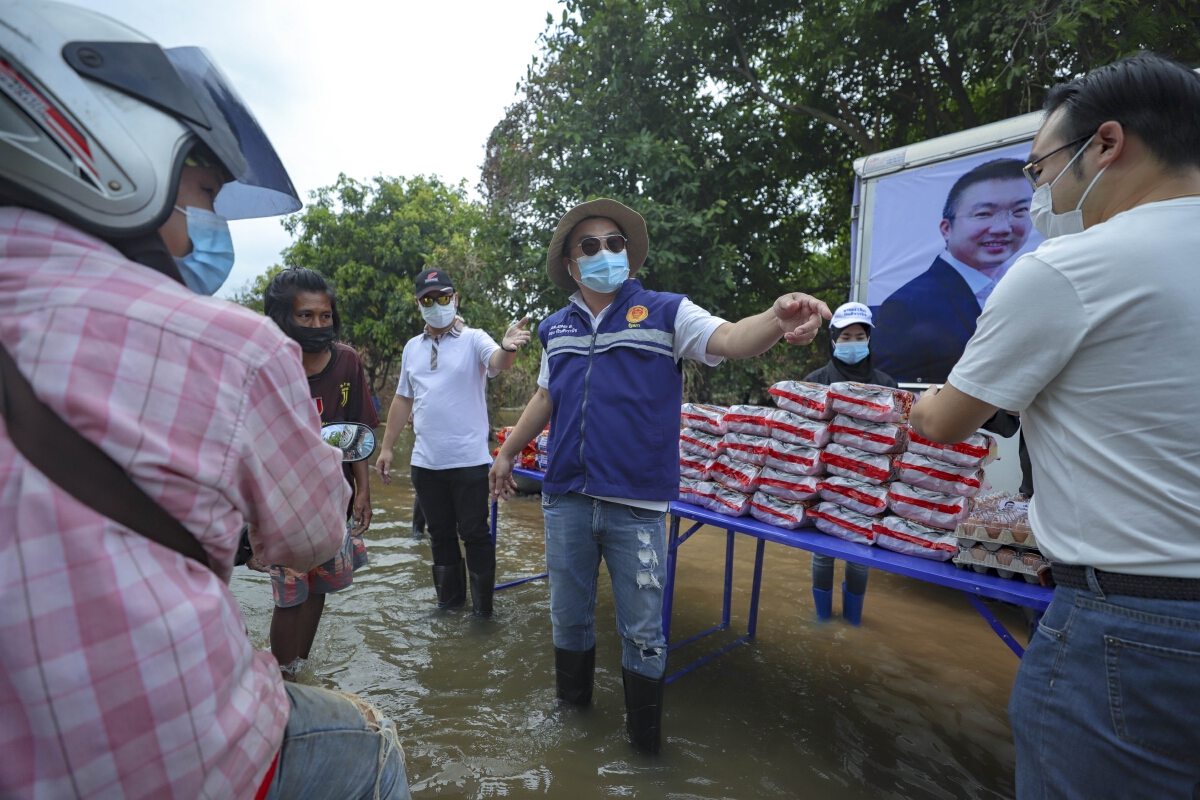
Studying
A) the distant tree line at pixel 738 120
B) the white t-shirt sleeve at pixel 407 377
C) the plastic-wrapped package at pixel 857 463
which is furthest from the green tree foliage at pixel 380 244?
the plastic-wrapped package at pixel 857 463

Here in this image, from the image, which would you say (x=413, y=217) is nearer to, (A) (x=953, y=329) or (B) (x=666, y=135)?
(B) (x=666, y=135)

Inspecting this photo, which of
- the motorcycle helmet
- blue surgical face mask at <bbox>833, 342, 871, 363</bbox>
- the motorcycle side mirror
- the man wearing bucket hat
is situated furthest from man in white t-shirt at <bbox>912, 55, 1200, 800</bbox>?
blue surgical face mask at <bbox>833, 342, 871, 363</bbox>

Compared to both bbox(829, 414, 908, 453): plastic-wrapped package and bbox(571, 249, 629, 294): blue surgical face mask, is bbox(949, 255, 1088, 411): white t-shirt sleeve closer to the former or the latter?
bbox(829, 414, 908, 453): plastic-wrapped package

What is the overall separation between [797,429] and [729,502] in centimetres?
50

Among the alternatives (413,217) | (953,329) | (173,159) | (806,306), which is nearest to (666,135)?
(953,329)

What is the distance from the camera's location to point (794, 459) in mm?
2994

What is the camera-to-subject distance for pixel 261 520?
40.5 inches

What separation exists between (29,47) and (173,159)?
0.19m

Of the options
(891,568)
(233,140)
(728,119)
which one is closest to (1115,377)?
(891,568)

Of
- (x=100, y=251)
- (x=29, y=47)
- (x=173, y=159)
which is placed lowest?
(x=100, y=251)

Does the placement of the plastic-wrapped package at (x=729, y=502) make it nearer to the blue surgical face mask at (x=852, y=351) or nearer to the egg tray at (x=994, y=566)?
the egg tray at (x=994, y=566)

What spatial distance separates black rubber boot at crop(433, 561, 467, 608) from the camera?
14.3 ft

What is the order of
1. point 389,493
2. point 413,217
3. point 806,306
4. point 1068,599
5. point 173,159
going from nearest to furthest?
point 173,159, point 1068,599, point 806,306, point 389,493, point 413,217

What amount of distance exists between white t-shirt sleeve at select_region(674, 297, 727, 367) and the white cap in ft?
5.56
